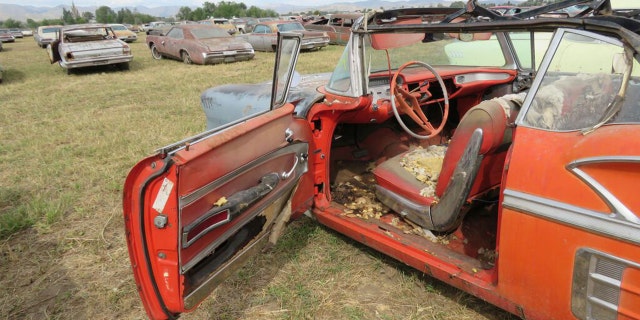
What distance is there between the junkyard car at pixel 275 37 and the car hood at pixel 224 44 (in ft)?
8.33

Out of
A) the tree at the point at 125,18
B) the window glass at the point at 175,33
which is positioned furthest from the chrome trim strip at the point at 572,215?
the tree at the point at 125,18

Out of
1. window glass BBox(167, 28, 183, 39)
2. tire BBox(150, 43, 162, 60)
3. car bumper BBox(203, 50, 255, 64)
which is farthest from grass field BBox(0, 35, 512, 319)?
tire BBox(150, 43, 162, 60)

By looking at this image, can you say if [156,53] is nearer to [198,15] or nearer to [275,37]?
[275,37]

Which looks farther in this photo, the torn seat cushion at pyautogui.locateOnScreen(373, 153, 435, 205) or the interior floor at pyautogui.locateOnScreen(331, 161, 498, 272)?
the torn seat cushion at pyautogui.locateOnScreen(373, 153, 435, 205)

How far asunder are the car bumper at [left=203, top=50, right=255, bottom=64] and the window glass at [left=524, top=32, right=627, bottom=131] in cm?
1184

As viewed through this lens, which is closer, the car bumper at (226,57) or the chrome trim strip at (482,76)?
the chrome trim strip at (482,76)

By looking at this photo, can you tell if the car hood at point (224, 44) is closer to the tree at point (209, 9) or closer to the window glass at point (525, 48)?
the window glass at point (525, 48)

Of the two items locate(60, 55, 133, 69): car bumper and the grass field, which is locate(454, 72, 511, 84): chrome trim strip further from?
locate(60, 55, 133, 69): car bumper

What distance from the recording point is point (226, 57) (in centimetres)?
1280

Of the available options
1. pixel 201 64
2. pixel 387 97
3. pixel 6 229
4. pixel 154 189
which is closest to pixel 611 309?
pixel 154 189

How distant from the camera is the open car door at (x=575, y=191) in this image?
1.46 meters

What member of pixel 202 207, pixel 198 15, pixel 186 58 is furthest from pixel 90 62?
pixel 198 15

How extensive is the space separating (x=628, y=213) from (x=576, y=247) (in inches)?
9.1

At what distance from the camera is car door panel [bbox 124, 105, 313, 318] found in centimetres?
177
